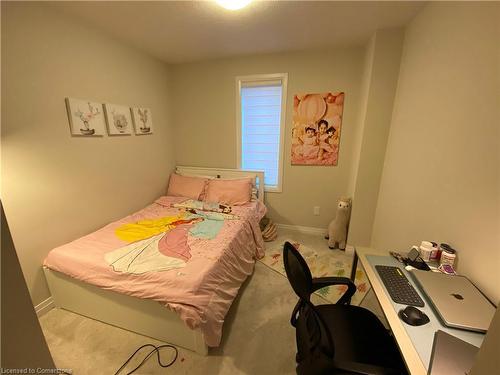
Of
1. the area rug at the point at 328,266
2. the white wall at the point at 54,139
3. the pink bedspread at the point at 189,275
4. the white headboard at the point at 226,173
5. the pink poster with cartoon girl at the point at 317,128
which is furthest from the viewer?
the white headboard at the point at 226,173

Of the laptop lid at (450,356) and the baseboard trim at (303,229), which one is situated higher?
the laptop lid at (450,356)

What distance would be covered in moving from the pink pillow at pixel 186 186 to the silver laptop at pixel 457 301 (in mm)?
2496

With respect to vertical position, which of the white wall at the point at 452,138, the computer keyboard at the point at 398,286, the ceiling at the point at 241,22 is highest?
the ceiling at the point at 241,22

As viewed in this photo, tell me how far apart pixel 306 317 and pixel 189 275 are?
79 cm

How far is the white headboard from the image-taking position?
3.08m

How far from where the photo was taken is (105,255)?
1.67 metres

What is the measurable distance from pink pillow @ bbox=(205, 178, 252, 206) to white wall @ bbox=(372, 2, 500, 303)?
63.7 inches

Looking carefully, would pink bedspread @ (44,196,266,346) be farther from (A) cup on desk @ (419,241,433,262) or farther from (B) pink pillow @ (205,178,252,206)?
(A) cup on desk @ (419,241,433,262)

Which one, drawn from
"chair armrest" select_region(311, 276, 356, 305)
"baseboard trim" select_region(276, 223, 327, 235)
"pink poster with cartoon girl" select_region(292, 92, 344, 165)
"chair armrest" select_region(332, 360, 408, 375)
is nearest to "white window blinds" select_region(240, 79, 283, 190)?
"pink poster with cartoon girl" select_region(292, 92, 344, 165)

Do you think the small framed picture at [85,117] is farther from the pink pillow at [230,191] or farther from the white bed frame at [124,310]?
the pink pillow at [230,191]

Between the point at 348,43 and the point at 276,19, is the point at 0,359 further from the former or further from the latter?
the point at 348,43

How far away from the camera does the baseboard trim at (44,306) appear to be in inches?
68.8

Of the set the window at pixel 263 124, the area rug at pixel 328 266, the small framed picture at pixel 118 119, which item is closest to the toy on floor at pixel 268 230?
the area rug at pixel 328 266

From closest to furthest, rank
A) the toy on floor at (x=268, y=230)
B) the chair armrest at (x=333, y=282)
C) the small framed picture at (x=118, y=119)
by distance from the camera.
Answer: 1. the chair armrest at (x=333, y=282)
2. the small framed picture at (x=118, y=119)
3. the toy on floor at (x=268, y=230)
